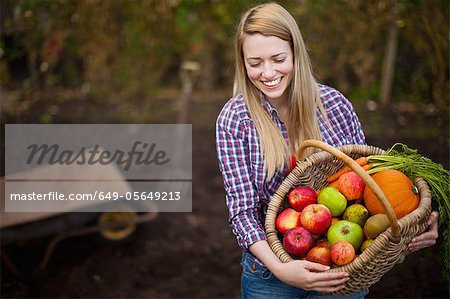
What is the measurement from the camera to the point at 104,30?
645 cm

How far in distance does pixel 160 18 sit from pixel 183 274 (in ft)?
11.8

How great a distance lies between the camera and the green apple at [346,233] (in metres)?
1.59

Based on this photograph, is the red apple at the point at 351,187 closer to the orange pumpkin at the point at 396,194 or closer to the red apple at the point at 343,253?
the orange pumpkin at the point at 396,194

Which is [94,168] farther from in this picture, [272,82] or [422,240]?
[422,240]

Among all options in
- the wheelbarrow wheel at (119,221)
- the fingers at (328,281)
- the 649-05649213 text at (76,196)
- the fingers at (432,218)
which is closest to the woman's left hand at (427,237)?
the fingers at (432,218)

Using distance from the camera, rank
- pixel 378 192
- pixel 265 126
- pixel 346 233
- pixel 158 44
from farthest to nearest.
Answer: pixel 158 44 → pixel 265 126 → pixel 346 233 → pixel 378 192

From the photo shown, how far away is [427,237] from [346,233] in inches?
9.9

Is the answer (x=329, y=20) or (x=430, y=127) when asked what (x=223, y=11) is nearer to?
(x=329, y=20)

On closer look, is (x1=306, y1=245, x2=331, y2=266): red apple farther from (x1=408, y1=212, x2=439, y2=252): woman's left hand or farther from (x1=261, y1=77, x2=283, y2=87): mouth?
(x1=261, y1=77, x2=283, y2=87): mouth

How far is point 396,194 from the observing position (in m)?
1.67

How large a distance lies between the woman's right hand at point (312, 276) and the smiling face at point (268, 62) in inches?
21.2

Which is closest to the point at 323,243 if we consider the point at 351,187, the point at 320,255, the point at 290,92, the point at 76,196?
the point at 320,255

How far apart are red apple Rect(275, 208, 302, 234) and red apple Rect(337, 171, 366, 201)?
0.16 metres

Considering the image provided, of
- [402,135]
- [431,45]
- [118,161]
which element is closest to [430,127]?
[402,135]
